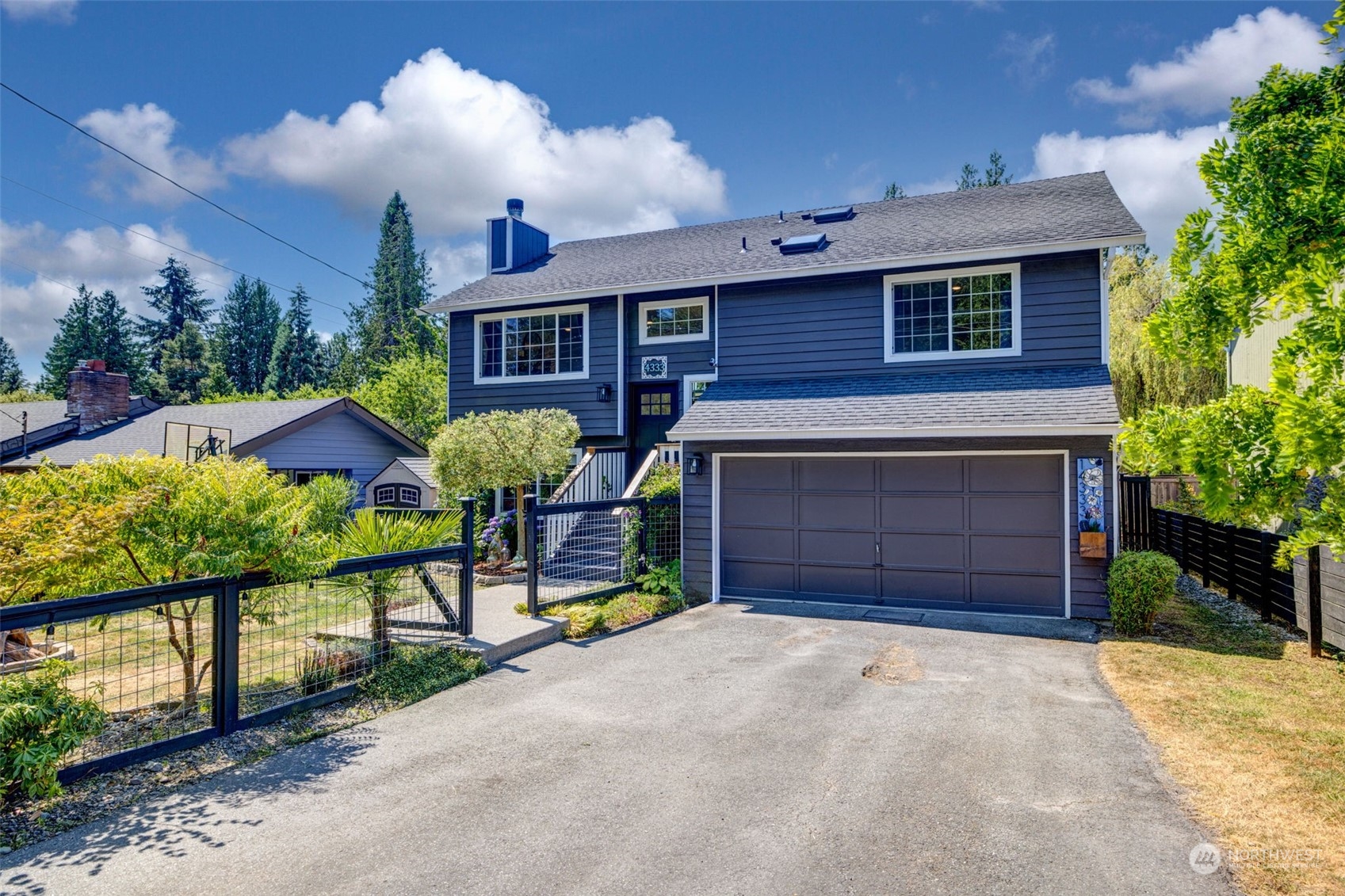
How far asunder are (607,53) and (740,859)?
48.6ft

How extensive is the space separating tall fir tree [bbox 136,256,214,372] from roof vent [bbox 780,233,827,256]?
53.3 m

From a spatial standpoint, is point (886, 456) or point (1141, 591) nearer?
point (1141, 591)

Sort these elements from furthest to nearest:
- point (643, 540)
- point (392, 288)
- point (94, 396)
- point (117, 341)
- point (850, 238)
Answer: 1. point (117, 341)
2. point (392, 288)
3. point (94, 396)
4. point (850, 238)
5. point (643, 540)

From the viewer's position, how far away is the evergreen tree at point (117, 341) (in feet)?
152

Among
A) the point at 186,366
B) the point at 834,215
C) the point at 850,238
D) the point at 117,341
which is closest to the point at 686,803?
the point at 850,238

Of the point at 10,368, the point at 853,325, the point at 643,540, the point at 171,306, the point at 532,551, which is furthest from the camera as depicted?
the point at 10,368

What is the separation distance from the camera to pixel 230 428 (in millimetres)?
17531

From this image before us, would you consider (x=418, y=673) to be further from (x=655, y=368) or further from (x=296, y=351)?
(x=296, y=351)

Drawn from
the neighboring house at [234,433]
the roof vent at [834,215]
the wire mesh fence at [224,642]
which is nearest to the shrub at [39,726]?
the wire mesh fence at [224,642]

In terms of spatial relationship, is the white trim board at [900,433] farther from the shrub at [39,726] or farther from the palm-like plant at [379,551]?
the shrub at [39,726]

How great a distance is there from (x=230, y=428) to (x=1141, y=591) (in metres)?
18.4

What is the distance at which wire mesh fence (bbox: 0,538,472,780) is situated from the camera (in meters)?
4.55

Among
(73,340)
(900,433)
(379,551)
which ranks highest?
(73,340)

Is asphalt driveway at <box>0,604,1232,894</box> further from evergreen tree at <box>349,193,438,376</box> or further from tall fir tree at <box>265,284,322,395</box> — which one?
tall fir tree at <box>265,284,322,395</box>
